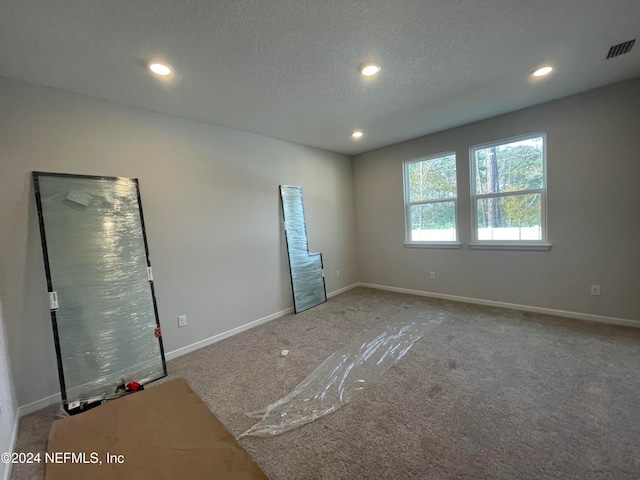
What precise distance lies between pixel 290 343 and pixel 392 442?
1578mm

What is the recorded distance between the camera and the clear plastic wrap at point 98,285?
213cm

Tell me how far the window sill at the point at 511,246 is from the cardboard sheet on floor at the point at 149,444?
3740 millimetres

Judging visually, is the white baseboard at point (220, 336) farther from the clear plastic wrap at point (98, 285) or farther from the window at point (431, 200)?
the window at point (431, 200)

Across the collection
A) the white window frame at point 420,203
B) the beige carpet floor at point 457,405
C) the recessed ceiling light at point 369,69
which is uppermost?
the recessed ceiling light at point 369,69

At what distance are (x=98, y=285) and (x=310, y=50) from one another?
2576 mm

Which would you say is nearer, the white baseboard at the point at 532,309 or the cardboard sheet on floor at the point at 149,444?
the cardboard sheet on floor at the point at 149,444

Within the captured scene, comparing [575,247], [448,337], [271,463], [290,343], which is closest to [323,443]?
[271,463]

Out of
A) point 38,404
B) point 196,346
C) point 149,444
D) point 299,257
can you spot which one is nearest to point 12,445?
point 38,404

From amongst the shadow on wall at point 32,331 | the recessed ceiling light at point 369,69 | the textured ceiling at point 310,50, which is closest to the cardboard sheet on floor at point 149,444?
the shadow on wall at point 32,331

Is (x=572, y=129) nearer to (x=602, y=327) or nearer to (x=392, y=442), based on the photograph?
(x=602, y=327)

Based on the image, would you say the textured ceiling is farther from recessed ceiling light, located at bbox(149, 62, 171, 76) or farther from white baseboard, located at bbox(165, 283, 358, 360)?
white baseboard, located at bbox(165, 283, 358, 360)

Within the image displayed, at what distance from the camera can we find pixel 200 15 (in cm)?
155

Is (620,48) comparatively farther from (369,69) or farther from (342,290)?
(342,290)

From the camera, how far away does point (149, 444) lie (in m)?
1.54
